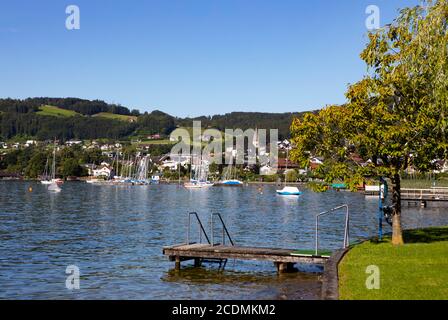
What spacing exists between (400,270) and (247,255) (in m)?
9.51

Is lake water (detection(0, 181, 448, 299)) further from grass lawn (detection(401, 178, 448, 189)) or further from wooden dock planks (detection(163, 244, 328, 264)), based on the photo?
grass lawn (detection(401, 178, 448, 189))

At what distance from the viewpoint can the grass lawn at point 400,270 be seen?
1679cm

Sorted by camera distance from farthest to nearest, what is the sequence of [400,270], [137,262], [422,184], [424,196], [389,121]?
1. [422,184]
2. [424,196]
3. [137,262]
4. [389,121]
5. [400,270]

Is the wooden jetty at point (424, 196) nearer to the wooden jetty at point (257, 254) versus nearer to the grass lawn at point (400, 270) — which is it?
the grass lawn at point (400, 270)

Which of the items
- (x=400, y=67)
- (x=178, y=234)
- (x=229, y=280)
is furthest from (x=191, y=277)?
(x=178, y=234)

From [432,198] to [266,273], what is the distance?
2456 inches

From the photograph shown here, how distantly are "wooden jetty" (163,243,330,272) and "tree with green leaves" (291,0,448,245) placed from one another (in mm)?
3949

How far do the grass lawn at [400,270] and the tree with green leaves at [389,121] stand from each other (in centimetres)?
224

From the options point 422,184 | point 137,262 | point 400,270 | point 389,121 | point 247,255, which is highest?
point 389,121

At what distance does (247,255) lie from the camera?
92.8 ft

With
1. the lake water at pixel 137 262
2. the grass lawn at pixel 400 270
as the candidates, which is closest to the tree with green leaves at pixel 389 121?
the grass lawn at pixel 400 270

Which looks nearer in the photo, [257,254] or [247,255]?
[257,254]

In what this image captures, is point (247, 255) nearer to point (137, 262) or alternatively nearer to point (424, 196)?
point (137, 262)

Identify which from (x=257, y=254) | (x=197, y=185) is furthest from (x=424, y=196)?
(x=197, y=185)
